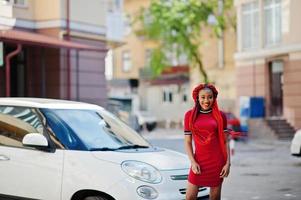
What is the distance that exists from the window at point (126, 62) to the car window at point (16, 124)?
40.9m

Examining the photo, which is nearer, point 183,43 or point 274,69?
point 274,69

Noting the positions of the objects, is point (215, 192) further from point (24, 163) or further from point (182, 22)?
point (182, 22)

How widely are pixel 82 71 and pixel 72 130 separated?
1360 centimetres

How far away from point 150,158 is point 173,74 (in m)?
36.8

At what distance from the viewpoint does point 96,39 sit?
2114 centimetres

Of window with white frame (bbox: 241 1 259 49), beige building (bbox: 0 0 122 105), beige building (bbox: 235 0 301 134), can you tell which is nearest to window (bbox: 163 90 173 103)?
beige building (bbox: 235 0 301 134)

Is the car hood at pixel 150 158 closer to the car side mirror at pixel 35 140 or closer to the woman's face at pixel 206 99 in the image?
the car side mirror at pixel 35 140

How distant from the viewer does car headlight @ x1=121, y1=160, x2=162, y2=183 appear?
6.05 meters

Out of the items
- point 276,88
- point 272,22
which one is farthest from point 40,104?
point 272,22

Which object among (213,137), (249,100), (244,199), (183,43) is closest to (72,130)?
(213,137)

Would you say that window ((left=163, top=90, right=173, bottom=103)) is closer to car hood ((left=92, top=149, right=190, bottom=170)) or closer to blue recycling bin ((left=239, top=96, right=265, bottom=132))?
blue recycling bin ((left=239, top=96, right=265, bottom=132))

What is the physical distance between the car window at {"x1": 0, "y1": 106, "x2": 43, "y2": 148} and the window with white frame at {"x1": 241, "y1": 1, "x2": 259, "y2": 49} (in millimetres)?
22938

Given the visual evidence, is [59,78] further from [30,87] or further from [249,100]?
[249,100]

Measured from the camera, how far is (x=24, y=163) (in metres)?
6.46
